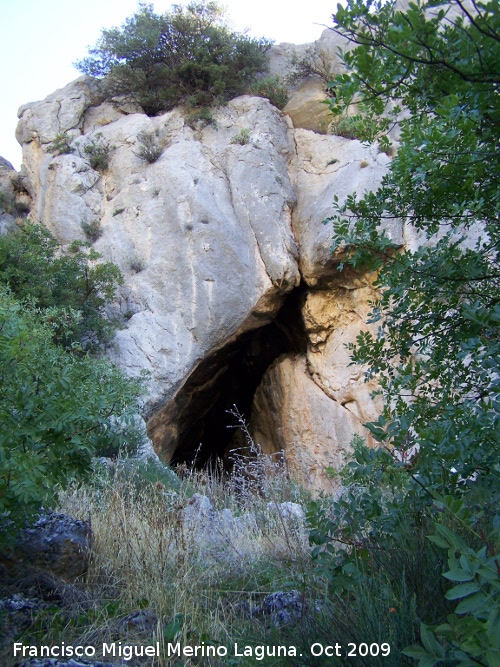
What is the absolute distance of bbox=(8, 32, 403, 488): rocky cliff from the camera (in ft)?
36.2

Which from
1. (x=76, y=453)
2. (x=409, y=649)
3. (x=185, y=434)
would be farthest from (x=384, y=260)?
(x=185, y=434)

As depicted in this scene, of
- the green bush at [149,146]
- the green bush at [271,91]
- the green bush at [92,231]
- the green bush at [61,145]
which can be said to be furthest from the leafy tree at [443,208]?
the green bush at [271,91]

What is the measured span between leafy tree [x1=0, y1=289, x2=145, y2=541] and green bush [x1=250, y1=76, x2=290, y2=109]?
13.7 m

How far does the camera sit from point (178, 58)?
14930 mm

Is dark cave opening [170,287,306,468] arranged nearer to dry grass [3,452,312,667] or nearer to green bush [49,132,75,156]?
green bush [49,132,75,156]

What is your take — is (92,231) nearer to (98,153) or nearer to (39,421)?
(98,153)

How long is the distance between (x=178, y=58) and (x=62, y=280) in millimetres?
7961

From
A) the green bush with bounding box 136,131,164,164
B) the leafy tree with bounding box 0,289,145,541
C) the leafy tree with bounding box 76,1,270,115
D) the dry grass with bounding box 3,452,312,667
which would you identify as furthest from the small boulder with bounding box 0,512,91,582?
the leafy tree with bounding box 76,1,270,115

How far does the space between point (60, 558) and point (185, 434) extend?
885 centimetres

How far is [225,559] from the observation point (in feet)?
12.3

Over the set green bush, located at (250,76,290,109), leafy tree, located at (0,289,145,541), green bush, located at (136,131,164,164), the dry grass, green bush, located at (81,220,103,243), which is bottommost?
the dry grass

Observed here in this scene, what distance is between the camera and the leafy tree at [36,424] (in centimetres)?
251

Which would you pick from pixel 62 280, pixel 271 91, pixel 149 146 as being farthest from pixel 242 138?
pixel 62 280

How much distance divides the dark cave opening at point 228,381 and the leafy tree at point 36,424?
27.4 feet
